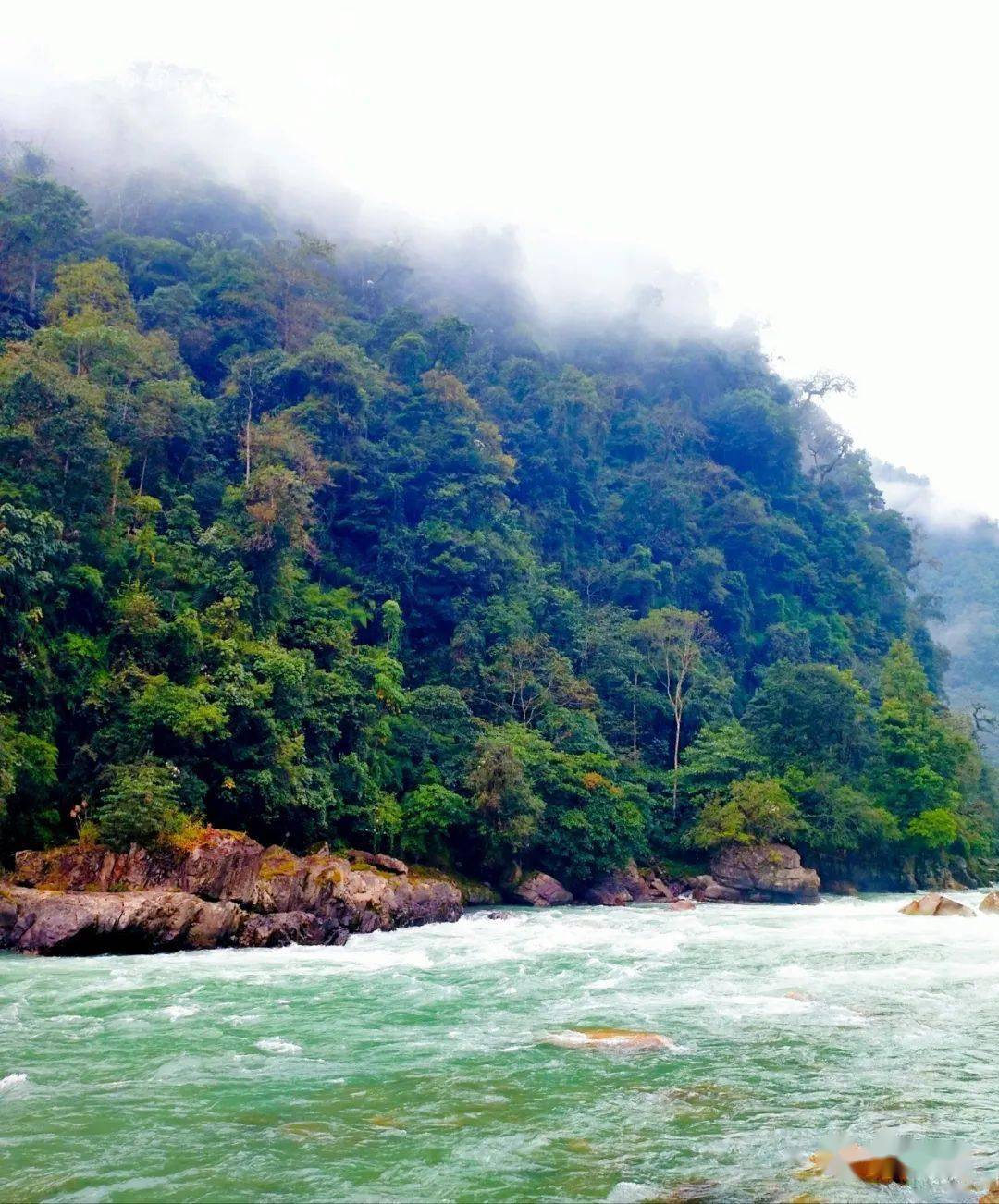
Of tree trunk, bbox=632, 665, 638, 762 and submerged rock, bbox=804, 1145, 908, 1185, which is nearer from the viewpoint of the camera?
submerged rock, bbox=804, 1145, 908, 1185

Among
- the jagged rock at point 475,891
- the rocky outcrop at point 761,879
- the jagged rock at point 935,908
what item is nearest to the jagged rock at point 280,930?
the jagged rock at point 475,891

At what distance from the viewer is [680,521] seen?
51188 mm

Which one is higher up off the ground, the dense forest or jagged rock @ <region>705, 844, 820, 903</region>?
the dense forest

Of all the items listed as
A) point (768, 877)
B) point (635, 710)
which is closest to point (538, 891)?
point (768, 877)

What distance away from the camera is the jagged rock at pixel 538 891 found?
1155 inches

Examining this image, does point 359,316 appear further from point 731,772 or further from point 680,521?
point 731,772

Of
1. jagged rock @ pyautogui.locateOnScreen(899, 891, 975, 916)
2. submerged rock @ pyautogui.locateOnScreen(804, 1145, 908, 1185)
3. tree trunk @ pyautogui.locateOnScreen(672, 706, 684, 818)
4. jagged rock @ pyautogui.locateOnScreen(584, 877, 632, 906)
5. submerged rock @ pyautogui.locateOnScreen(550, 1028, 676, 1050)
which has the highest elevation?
tree trunk @ pyautogui.locateOnScreen(672, 706, 684, 818)

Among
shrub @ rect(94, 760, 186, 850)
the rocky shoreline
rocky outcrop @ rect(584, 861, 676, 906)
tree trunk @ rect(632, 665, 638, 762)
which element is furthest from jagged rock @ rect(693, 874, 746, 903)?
shrub @ rect(94, 760, 186, 850)

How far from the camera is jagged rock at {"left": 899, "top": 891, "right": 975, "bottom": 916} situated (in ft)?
85.8

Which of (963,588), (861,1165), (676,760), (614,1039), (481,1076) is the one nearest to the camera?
(861,1165)

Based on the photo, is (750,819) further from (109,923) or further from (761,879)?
(109,923)

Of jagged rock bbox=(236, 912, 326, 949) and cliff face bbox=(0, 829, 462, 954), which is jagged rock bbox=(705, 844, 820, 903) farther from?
jagged rock bbox=(236, 912, 326, 949)

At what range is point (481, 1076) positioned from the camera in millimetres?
10195

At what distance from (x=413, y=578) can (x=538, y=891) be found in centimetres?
1307
